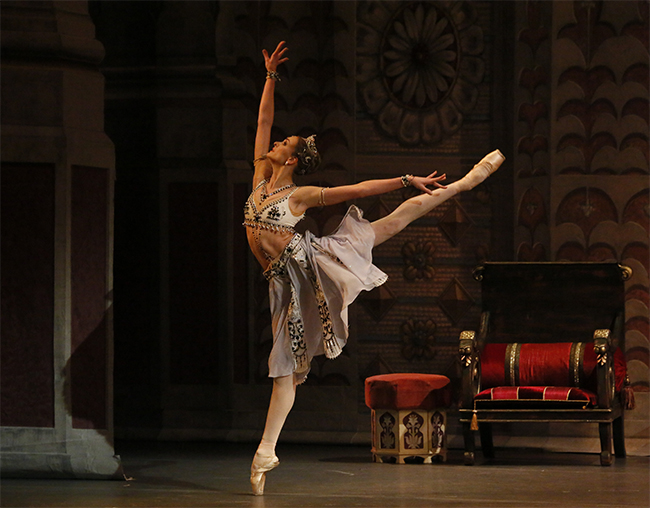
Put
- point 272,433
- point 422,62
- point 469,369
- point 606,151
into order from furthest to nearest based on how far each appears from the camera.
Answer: point 422,62
point 606,151
point 469,369
point 272,433

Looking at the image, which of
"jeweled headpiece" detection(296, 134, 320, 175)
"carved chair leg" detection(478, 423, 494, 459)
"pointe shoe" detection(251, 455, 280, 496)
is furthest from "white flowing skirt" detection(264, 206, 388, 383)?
"carved chair leg" detection(478, 423, 494, 459)

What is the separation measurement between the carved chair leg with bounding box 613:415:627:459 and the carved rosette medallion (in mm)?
2395

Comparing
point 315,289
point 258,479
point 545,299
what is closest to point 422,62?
point 545,299

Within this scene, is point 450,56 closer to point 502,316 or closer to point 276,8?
point 276,8

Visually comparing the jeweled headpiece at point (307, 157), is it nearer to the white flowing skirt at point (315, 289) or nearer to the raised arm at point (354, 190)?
the raised arm at point (354, 190)

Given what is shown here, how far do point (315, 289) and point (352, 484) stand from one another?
3.25 feet

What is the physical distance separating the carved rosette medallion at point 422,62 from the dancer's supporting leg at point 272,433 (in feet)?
9.77

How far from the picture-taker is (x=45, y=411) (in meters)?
5.52

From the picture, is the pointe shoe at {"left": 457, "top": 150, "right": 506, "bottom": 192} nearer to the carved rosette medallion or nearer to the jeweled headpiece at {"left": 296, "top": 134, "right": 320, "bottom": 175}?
the jeweled headpiece at {"left": 296, "top": 134, "right": 320, "bottom": 175}

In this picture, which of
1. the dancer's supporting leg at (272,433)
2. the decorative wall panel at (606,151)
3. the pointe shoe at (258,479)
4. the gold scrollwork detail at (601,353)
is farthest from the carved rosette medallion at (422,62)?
the pointe shoe at (258,479)

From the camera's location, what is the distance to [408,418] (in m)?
6.15

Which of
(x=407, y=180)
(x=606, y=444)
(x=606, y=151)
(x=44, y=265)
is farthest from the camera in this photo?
(x=606, y=151)

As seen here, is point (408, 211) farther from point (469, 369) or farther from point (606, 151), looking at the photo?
point (606, 151)

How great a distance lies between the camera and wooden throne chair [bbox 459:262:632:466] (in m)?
5.93
